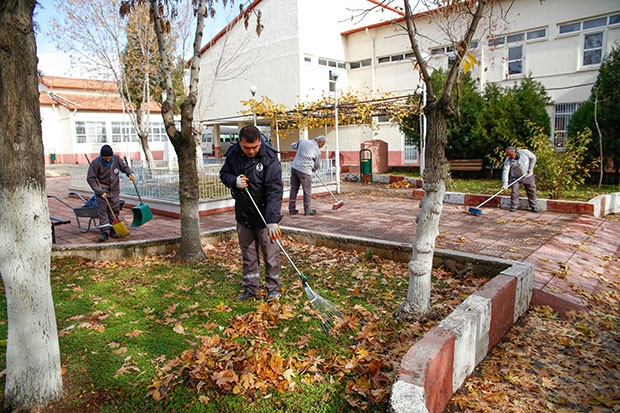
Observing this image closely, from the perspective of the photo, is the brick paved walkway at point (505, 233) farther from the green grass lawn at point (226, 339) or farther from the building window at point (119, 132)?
the building window at point (119, 132)

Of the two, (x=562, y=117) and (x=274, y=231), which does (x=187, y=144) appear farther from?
(x=562, y=117)

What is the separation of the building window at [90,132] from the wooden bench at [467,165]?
2828 cm

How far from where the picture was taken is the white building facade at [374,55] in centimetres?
1673

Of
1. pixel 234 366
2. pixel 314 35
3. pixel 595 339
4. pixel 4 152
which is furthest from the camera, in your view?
pixel 314 35

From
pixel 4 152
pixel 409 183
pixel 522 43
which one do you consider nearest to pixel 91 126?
pixel 409 183

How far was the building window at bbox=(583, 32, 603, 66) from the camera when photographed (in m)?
16.4

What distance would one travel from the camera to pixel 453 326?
3.06m

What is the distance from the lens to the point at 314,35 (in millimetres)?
21031

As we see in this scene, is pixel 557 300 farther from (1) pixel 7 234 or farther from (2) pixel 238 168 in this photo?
(1) pixel 7 234

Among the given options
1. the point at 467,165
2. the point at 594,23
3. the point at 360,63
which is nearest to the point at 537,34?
the point at 594,23

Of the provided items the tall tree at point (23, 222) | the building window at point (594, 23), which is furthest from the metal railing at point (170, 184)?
the building window at point (594, 23)

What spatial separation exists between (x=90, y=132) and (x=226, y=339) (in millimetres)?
34314

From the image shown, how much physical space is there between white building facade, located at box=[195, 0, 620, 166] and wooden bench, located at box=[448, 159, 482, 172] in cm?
342

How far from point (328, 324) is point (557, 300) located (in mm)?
2520
